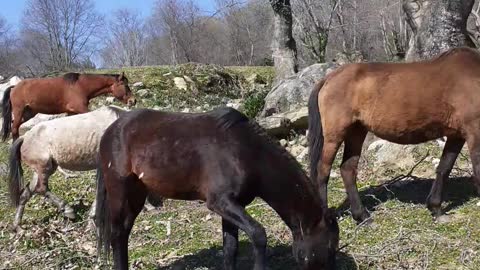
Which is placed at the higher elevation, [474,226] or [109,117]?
[109,117]

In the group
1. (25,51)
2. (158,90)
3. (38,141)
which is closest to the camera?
(38,141)

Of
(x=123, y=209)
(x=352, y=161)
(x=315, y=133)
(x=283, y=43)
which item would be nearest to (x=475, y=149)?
(x=352, y=161)

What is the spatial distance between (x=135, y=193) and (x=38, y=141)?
258 cm

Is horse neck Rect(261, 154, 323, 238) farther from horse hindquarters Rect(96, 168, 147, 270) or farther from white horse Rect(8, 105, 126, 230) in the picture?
white horse Rect(8, 105, 126, 230)

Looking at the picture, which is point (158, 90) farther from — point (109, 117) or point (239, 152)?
point (239, 152)

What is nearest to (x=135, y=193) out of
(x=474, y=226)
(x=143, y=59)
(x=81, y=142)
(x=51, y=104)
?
(x=81, y=142)

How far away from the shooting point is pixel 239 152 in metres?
4.61

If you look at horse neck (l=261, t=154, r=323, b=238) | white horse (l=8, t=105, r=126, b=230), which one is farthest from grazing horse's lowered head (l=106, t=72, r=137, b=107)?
horse neck (l=261, t=154, r=323, b=238)

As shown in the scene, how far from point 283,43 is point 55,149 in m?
7.96

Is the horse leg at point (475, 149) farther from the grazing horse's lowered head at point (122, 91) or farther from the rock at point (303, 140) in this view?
the grazing horse's lowered head at point (122, 91)

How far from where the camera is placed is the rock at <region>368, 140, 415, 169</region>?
7927 mm

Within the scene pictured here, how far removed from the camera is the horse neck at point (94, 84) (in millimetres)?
10875

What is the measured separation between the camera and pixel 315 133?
653 cm

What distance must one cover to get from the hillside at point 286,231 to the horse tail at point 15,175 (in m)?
0.36
